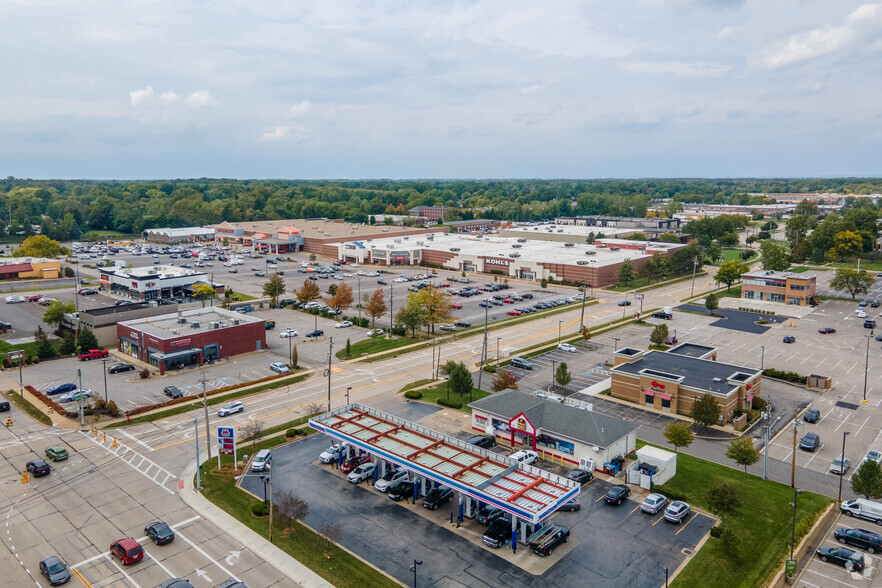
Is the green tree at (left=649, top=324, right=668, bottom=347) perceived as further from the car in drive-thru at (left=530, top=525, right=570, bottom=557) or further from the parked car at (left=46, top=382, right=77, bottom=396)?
the parked car at (left=46, top=382, right=77, bottom=396)

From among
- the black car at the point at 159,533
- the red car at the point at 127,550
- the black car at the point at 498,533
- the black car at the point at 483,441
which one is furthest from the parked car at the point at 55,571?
the black car at the point at 483,441

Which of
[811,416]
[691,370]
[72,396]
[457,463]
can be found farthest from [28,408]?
[811,416]

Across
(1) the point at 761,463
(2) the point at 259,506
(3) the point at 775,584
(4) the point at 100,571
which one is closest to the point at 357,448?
(2) the point at 259,506

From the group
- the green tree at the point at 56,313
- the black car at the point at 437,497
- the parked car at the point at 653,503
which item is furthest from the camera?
the green tree at the point at 56,313

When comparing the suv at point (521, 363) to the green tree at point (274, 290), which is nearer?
the suv at point (521, 363)

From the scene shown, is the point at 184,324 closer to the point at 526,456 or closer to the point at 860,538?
the point at 526,456

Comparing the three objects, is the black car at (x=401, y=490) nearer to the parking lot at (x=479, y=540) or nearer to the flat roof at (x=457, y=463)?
the parking lot at (x=479, y=540)
